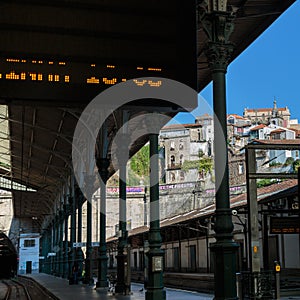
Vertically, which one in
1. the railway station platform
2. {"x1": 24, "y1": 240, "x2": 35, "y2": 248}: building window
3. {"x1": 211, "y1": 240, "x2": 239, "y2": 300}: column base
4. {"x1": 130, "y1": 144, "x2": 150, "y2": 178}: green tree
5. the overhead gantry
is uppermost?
{"x1": 130, "y1": 144, "x2": 150, "y2": 178}: green tree

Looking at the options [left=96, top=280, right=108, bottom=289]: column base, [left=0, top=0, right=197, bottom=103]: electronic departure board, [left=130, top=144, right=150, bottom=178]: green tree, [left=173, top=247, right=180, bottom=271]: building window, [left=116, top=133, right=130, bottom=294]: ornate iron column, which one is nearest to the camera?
[left=0, top=0, right=197, bottom=103]: electronic departure board

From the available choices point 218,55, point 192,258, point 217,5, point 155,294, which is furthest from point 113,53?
point 192,258

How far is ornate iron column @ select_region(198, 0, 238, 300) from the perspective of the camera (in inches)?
359

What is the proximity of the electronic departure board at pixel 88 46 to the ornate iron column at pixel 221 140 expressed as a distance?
3.40 feet

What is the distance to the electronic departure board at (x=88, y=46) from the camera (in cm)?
793

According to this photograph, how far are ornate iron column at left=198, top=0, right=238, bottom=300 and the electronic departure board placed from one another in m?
1.04

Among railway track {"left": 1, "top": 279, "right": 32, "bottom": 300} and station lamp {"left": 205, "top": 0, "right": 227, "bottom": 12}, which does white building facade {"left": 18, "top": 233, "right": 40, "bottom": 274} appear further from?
station lamp {"left": 205, "top": 0, "right": 227, "bottom": 12}

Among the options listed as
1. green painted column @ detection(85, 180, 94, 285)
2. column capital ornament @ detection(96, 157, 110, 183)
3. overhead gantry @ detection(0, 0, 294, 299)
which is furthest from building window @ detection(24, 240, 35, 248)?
overhead gantry @ detection(0, 0, 294, 299)

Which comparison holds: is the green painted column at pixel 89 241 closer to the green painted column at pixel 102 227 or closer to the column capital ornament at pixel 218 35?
the green painted column at pixel 102 227

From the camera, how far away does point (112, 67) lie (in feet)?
26.8

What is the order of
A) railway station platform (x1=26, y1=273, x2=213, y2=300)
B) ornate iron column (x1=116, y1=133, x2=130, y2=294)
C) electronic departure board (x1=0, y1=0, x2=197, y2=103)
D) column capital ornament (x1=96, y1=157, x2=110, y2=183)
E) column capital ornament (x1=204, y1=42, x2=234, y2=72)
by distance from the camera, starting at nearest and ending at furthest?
electronic departure board (x1=0, y1=0, x2=197, y2=103)
column capital ornament (x1=204, y1=42, x2=234, y2=72)
railway station platform (x1=26, y1=273, x2=213, y2=300)
ornate iron column (x1=116, y1=133, x2=130, y2=294)
column capital ornament (x1=96, y1=157, x2=110, y2=183)

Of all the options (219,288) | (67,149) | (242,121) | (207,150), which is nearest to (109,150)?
(67,149)

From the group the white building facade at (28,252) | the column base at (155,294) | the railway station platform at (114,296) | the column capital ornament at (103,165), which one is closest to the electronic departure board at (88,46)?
the column base at (155,294)

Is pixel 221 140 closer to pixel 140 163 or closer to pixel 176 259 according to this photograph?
pixel 176 259
